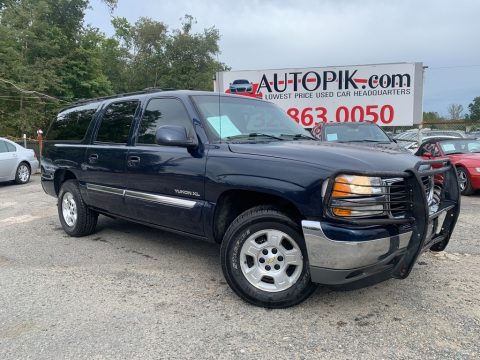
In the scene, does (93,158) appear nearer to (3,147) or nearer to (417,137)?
(3,147)

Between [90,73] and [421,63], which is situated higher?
[90,73]

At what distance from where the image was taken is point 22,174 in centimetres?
1238

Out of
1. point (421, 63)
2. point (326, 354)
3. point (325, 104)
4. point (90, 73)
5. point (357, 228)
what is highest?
point (90, 73)

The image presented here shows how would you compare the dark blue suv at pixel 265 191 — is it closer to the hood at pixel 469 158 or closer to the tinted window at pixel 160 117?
the tinted window at pixel 160 117

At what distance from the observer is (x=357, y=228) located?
294 centimetres

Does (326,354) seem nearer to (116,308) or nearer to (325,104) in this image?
(116,308)

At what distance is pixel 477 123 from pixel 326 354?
3973 cm

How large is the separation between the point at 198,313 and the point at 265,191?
1.10m

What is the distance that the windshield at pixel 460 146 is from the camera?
9578mm

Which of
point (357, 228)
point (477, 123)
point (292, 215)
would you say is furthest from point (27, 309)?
point (477, 123)

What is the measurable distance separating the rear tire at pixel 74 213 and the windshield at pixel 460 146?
306 inches

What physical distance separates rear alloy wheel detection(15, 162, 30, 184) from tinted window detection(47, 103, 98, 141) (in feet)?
22.1

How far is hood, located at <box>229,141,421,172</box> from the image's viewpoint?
3.04 metres

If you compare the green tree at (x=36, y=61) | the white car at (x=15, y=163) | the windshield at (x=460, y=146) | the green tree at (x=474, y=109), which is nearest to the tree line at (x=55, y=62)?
the green tree at (x=36, y=61)
